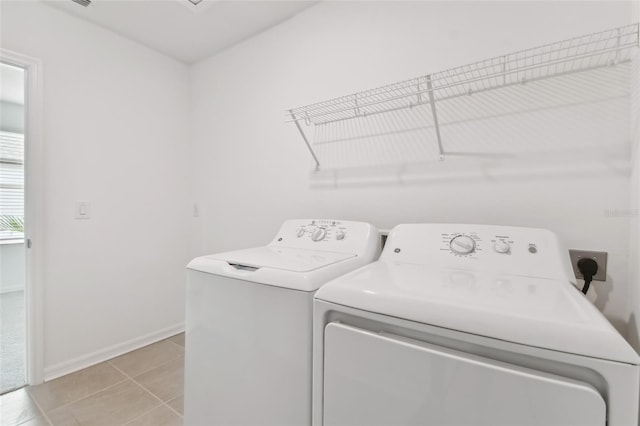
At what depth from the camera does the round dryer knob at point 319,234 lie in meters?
1.49

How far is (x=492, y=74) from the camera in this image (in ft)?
3.80

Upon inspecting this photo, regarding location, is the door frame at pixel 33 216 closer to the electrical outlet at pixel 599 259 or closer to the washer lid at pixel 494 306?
the washer lid at pixel 494 306

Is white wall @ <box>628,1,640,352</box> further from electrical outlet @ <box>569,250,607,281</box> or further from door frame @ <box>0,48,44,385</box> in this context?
door frame @ <box>0,48,44,385</box>

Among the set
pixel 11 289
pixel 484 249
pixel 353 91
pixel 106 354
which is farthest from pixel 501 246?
pixel 11 289

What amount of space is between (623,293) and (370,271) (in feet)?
3.10

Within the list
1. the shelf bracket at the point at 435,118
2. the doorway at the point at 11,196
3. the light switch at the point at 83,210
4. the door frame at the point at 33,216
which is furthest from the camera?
the doorway at the point at 11,196

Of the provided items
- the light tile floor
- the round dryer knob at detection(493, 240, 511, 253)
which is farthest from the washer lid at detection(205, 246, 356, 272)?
the light tile floor

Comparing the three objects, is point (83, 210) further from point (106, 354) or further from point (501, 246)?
point (501, 246)

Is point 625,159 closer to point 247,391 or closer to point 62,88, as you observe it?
point 247,391

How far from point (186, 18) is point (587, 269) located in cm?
265

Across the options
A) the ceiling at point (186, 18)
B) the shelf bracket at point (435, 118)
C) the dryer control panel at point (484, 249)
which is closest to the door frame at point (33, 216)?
the ceiling at point (186, 18)

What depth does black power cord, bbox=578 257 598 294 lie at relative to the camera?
1.07 metres

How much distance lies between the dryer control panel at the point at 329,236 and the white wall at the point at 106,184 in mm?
1418

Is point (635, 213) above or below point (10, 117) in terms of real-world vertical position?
below
